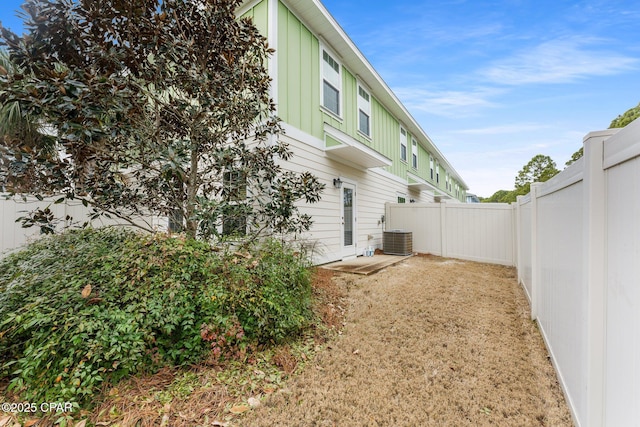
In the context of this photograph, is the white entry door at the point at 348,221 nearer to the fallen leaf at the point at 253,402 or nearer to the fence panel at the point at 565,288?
the fence panel at the point at 565,288

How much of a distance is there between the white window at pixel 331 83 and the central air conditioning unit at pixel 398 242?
4.10 metres

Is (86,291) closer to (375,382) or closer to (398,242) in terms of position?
(375,382)

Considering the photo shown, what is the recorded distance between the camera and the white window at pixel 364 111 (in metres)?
8.29

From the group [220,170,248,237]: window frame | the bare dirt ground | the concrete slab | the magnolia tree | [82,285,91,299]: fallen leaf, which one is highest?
the magnolia tree

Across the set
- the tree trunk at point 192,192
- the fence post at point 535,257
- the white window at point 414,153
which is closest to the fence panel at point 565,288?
the fence post at point 535,257

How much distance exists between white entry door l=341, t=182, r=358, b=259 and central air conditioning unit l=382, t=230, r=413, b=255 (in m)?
1.35

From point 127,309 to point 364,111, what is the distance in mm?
8256

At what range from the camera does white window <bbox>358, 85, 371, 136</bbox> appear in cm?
829

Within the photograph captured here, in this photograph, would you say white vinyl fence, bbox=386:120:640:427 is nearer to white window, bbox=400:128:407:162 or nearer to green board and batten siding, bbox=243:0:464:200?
green board and batten siding, bbox=243:0:464:200

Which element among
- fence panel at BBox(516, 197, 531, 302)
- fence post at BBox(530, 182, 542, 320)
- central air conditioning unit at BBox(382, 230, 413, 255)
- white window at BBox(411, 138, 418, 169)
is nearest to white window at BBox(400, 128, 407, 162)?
white window at BBox(411, 138, 418, 169)

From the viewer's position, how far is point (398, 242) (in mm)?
8211

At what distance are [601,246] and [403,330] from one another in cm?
212

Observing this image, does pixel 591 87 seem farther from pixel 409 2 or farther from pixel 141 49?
pixel 141 49

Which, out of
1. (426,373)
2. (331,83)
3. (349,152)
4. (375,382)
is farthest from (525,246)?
(331,83)
